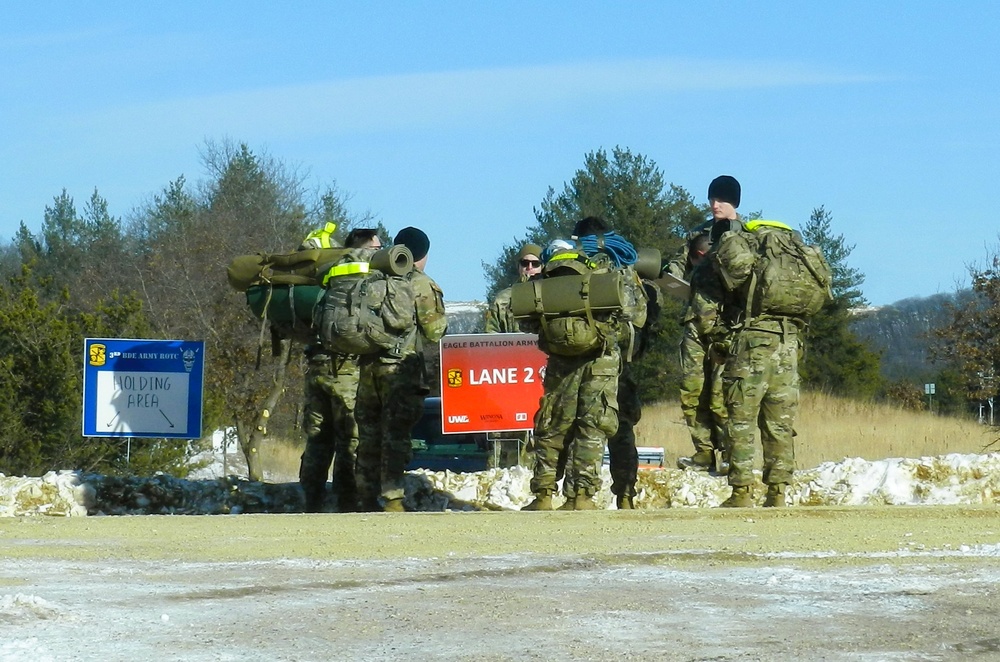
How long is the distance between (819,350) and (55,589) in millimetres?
36705

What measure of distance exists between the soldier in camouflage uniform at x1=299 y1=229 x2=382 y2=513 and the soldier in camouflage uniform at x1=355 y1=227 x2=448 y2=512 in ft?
0.72

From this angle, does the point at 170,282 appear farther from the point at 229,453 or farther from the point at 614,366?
the point at 614,366

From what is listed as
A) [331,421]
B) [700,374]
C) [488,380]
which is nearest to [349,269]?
[331,421]

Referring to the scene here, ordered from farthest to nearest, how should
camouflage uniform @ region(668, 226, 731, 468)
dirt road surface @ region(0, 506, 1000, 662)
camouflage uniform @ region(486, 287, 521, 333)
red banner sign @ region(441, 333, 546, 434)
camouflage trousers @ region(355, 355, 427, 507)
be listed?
1. camouflage uniform @ region(486, 287, 521, 333)
2. red banner sign @ region(441, 333, 546, 434)
3. camouflage uniform @ region(668, 226, 731, 468)
4. camouflage trousers @ region(355, 355, 427, 507)
5. dirt road surface @ region(0, 506, 1000, 662)

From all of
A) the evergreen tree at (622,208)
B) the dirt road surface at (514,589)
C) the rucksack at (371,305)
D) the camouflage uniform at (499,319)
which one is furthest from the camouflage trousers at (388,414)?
the evergreen tree at (622,208)

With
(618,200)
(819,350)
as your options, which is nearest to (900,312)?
(618,200)

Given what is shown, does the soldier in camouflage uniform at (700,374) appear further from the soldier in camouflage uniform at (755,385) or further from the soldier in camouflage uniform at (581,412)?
the soldier in camouflage uniform at (581,412)

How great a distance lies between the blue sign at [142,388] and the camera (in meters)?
14.1

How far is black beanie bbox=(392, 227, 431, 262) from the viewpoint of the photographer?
1293 cm

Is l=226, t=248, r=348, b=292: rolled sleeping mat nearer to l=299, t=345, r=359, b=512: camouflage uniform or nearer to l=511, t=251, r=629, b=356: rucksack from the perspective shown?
l=299, t=345, r=359, b=512: camouflage uniform

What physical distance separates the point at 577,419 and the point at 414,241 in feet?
7.96

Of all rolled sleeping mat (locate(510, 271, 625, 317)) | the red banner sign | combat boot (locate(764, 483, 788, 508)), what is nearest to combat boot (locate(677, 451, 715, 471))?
the red banner sign

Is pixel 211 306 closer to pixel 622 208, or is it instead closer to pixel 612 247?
pixel 612 247

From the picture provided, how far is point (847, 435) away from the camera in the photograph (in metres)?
24.4
